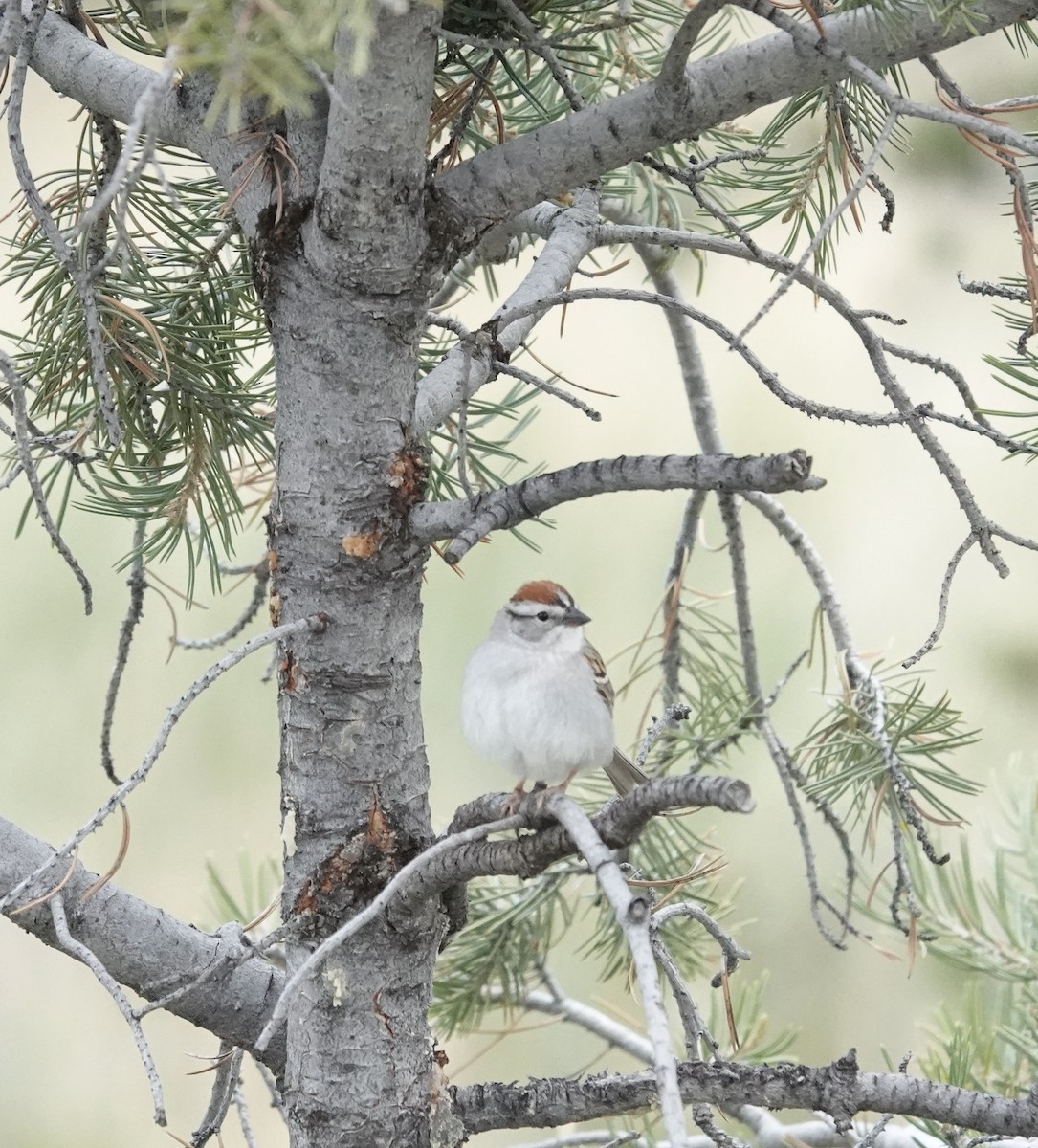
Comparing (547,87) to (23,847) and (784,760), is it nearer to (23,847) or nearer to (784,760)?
(784,760)

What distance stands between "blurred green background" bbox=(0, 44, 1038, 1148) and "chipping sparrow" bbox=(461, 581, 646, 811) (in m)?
1.06

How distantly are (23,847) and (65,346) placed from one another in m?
0.36

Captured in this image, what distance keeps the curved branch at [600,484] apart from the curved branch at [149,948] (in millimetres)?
322

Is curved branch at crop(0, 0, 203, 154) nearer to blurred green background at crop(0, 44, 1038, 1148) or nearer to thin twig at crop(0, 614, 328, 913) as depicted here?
thin twig at crop(0, 614, 328, 913)

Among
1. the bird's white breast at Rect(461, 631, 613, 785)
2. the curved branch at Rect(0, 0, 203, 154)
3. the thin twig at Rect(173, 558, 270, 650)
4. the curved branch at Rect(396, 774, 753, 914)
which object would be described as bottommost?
the curved branch at Rect(396, 774, 753, 914)

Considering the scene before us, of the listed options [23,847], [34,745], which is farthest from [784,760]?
[34,745]

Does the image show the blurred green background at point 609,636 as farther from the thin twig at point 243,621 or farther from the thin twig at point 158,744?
the thin twig at point 158,744

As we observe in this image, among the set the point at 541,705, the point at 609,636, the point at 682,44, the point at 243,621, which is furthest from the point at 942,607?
the point at 609,636

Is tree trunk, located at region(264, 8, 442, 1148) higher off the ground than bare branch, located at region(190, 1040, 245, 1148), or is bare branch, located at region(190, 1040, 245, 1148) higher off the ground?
tree trunk, located at region(264, 8, 442, 1148)

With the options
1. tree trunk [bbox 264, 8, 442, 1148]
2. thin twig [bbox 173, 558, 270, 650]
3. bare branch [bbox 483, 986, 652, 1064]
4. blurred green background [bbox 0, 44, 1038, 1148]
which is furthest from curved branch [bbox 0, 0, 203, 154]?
blurred green background [bbox 0, 44, 1038, 1148]

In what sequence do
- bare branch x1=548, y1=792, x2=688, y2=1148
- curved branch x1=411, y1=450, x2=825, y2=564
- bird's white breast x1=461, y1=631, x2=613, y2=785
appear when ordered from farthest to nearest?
bird's white breast x1=461, y1=631, x2=613, y2=785, curved branch x1=411, y1=450, x2=825, y2=564, bare branch x1=548, y1=792, x2=688, y2=1148

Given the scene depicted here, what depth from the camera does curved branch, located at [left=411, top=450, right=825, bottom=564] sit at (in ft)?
1.96

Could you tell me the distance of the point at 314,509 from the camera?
31.4 inches

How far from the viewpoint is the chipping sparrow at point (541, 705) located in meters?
1.10
